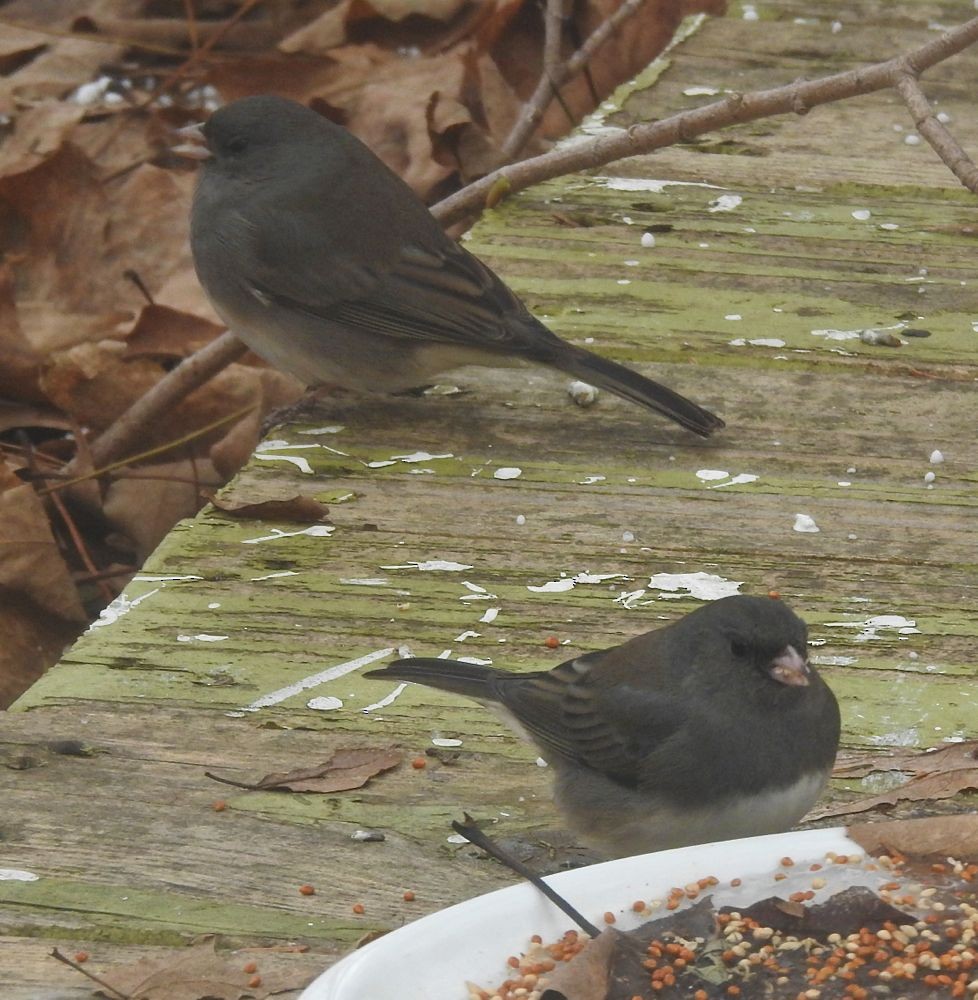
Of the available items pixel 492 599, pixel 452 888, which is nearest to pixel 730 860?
pixel 452 888

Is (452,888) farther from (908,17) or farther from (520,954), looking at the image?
(908,17)

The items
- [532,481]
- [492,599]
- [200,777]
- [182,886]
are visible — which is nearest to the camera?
[182,886]

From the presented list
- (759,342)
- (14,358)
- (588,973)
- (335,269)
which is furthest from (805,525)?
(14,358)

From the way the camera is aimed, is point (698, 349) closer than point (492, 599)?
No

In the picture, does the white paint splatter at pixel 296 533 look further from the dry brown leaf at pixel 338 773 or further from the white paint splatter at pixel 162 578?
the dry brown leaf at pixel 338 773

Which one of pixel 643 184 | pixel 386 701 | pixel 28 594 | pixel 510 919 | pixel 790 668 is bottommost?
pixel 28 594

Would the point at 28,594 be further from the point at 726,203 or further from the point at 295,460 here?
the point at 726,203

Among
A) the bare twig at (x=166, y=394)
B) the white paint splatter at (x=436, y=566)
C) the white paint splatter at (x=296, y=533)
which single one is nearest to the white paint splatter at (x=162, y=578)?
the white paint splatter at (x=296, y=533)
